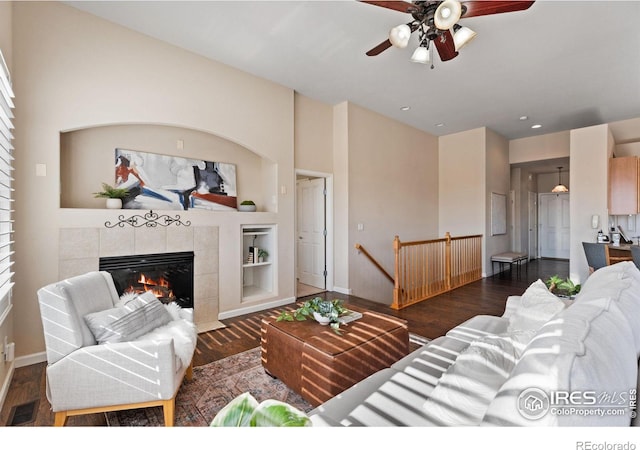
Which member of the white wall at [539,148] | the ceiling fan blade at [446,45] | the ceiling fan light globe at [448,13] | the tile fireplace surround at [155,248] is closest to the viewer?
the ceiling fan light globe at [448,13]

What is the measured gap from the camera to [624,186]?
464 cm

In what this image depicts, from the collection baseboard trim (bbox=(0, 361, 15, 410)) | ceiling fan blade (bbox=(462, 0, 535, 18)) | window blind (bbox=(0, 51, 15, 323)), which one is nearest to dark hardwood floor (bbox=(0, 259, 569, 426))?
baseboard trim (bbox=(0, 361, 15, 410))

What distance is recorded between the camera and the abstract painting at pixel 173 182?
128 inches

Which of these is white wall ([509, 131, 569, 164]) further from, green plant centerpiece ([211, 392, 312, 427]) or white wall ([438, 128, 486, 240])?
green plant centerpiece ([211, 392, 312, 427])

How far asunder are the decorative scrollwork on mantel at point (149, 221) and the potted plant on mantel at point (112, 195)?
5.2 inches

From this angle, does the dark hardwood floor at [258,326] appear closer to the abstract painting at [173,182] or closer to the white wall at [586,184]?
the white wall at [586,184]

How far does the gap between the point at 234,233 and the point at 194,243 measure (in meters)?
0.53

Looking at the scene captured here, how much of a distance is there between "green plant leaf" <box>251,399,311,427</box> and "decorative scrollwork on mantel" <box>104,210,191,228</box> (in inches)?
122

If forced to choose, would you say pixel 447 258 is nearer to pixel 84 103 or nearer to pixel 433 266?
pixel 433 266

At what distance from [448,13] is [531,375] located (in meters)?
2.45

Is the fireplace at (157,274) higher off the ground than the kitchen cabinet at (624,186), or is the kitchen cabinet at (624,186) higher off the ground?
the kitchen cabinet at (624,186)

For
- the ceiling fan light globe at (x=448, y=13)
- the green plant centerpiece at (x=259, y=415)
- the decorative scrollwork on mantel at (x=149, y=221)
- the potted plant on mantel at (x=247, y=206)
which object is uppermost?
the ceiling fan light globe at (x=448, y=13)

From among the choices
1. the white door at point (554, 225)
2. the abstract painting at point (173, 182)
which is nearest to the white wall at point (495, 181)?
the white door at point (554, 225)

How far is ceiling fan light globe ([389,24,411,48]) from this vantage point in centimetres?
239
